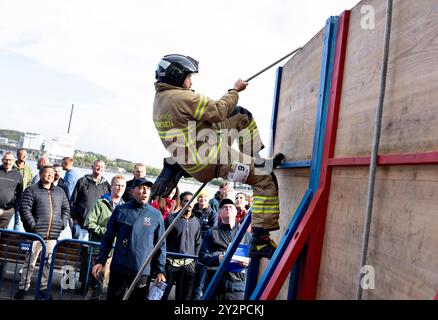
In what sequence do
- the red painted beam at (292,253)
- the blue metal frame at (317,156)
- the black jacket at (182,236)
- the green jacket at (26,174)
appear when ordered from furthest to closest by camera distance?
1. the green jacket at (26,174)
2. the black jacket at (182,236)
3. the blue metal frame at (317,156)
4. the red painted beam at (292,253)

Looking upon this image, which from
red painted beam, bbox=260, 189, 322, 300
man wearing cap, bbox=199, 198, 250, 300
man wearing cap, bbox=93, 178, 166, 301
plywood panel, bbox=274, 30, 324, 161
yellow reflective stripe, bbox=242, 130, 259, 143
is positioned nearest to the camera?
red painted beam, bbox=260, 189, 322, 300

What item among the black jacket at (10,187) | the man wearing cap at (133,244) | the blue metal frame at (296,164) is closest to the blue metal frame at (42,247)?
the man wearing cap at (133,244)

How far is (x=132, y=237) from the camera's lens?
561 cm

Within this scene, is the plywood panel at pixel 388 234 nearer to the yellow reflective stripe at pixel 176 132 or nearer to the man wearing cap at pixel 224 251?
the yellow reflective stripe at pixel 176 132

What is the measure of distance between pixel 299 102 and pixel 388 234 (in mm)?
1960

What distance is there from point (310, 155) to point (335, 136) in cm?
51

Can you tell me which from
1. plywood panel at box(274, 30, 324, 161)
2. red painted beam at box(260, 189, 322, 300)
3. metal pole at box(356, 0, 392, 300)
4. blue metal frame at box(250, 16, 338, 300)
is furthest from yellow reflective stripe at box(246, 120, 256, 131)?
metal pole at box(356, 0, 392, 300)

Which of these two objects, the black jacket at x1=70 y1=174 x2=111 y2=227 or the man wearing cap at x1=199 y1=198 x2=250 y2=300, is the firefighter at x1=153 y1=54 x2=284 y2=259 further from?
the black jacket at x1=70 y1=174 x2=111 y2=227

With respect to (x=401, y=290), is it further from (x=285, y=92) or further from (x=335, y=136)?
(x=285, y=92)

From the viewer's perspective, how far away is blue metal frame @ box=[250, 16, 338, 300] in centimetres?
326

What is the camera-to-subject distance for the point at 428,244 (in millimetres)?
2002

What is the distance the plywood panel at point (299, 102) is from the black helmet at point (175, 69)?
868mm

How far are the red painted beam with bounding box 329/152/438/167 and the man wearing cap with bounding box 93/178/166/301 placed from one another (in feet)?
10.7

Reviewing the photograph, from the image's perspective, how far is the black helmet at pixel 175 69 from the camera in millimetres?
3945
